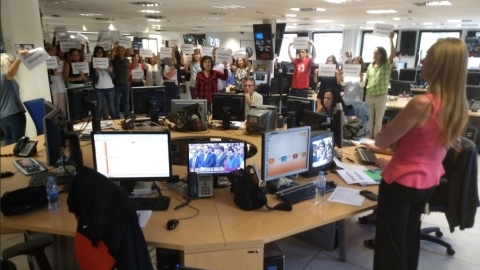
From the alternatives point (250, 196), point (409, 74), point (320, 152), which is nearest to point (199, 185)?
point (250, 196)

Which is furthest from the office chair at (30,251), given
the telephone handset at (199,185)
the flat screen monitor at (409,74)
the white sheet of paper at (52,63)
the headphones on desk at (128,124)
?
the flat screen monitor at (409,74)

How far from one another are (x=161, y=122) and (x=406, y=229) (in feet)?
10.3

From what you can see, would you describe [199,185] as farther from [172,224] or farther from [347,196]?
[347,196]

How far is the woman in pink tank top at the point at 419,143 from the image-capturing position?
5.82ft

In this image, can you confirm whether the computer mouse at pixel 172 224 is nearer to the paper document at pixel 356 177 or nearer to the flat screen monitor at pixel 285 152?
the flat screen monitor at pixel 285 152

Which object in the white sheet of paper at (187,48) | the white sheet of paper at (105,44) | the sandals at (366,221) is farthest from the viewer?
the white sheet of paper at (187,48)

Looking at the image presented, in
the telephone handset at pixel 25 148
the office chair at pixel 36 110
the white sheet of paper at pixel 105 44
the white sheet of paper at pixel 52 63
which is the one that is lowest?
the telephone handset at pixel 25 148

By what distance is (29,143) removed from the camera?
324 cm

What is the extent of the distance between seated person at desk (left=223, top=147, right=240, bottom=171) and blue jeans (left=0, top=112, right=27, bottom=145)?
9.54 feet

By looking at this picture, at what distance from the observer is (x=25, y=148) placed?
3.17 meters

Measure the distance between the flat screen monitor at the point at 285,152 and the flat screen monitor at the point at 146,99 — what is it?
243 cm

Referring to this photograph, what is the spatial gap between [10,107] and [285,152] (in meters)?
3.26

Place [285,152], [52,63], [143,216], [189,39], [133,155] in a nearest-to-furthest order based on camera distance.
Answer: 1. [143,216]
2. [133,155]
3. [285,152]
4. [52,63]
5. [189,39]

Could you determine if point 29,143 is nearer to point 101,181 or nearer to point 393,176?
point 101,181
